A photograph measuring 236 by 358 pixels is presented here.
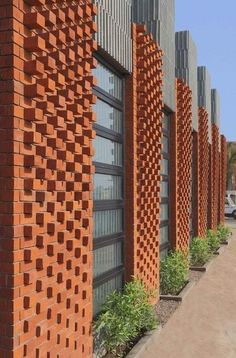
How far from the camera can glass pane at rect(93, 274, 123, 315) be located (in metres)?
7.88

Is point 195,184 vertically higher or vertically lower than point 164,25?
lower

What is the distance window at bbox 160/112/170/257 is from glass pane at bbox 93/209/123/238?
4479 mm

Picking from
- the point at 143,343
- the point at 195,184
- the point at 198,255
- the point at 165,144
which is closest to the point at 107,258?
the point at 143,343

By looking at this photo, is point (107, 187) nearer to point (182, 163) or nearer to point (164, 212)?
point (164, 212)

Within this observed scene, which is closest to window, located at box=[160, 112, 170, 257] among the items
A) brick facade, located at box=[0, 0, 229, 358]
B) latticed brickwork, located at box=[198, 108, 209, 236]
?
latticed brickwork, located at box=[198, 108, 209, 236]

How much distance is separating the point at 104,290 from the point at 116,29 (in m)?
4.67

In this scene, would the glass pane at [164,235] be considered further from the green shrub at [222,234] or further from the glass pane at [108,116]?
the green shrub at [222,234]

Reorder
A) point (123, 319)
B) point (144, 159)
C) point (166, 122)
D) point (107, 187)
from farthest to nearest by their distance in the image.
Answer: point (166, 122) → point (144, 159) → point (107, 187) → point (123, 319)

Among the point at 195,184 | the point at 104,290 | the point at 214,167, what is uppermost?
the point at 214,167

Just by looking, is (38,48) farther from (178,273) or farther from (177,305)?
(178,273)

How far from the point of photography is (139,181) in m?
9.84

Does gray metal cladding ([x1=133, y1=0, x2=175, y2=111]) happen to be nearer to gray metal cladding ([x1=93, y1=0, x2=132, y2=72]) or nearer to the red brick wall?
gray metal cladding ([x1=93, y1=0, x2=132, y2=72])

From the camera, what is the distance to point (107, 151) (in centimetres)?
849

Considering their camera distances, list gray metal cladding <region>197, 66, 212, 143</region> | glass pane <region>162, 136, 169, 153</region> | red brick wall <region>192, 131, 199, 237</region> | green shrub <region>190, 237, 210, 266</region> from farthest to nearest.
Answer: gray metal cladding <region>197, 66, 212, 143</region>
red brick wall <region>192, 131, 199, 237</region>
green shrub <region>190, 237, 210, 266</region>
glass pane <region>162, 136, 169, 153</region>
